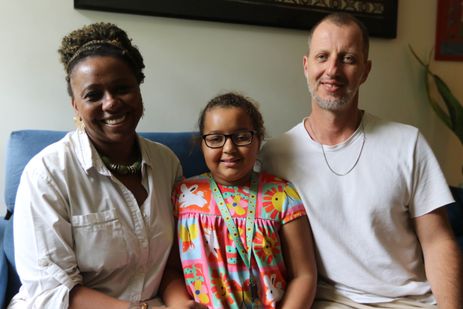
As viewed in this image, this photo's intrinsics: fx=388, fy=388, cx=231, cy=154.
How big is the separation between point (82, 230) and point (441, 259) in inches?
45.1

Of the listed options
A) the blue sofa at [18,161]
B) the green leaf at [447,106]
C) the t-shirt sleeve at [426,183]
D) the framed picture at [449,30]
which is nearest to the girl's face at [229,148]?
the blue sofa at [18,161]

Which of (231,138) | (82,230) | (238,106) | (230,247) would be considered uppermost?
(238,106)

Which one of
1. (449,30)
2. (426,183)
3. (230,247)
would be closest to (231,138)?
(230,247)

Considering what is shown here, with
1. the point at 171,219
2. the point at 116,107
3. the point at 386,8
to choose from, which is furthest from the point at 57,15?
the point at 386,8

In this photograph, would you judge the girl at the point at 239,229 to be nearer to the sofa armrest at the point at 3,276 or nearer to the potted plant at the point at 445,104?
the sofa armrest at the point at 3,276

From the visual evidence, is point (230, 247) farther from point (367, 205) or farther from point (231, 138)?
point (367, 205)

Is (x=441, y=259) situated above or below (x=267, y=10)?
below

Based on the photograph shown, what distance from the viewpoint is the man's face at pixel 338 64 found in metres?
1.33

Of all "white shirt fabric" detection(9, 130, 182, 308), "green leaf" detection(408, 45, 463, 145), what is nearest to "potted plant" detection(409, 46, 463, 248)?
"green leaf" detection(408, 45, 463, 145)

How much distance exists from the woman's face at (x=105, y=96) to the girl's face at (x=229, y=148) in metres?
0.26

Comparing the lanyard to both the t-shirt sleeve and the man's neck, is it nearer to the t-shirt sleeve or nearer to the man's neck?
the man's neck

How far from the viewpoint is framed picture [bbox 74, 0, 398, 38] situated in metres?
1.79

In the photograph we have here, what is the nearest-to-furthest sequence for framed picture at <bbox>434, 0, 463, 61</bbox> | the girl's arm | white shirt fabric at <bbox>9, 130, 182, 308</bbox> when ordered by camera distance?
white shirt fabric at <bbox>9, 130, 182, 308</bbox> < the girl's arm < framed picture at <bbox>434, 0, 463, 61</bbox>

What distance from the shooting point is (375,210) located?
1309mm
